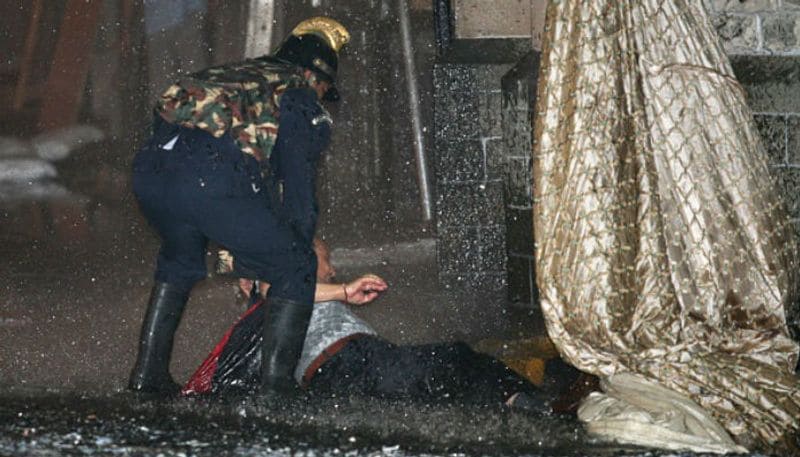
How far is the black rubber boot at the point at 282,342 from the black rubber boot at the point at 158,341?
465mm

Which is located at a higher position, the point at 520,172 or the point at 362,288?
the point at 520,172

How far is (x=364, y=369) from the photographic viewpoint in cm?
514

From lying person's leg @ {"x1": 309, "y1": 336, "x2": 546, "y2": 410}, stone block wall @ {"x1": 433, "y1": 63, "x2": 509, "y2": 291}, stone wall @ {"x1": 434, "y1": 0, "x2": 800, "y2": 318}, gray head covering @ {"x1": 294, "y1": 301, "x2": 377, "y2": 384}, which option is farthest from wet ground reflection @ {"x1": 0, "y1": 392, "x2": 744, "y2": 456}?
stone block wall @ {"x1": 433, "y1": 63, "x2": 509, "y2": 291}

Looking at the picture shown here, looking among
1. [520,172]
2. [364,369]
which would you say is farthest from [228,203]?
[520,172]

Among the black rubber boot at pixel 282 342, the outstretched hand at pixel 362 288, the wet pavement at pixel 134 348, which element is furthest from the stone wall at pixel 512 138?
the black rubber boot at pixel 282 342

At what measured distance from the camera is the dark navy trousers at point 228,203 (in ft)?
17.0

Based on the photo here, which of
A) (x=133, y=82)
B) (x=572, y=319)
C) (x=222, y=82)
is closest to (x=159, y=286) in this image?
(x=222, y=82)

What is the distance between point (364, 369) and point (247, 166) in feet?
3.16

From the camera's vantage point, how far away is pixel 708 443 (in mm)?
4078

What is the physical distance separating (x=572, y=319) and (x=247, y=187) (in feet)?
4.70

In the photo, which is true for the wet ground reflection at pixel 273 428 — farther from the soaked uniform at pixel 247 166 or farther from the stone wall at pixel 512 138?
the stone wall at pixel 512 138

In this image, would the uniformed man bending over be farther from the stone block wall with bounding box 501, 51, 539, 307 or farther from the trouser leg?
the stone block wall with bounding box 501, 51, 539, 307

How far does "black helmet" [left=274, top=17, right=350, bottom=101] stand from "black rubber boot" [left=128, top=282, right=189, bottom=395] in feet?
3.61

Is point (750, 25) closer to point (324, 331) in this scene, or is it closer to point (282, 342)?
point (324, 331)
